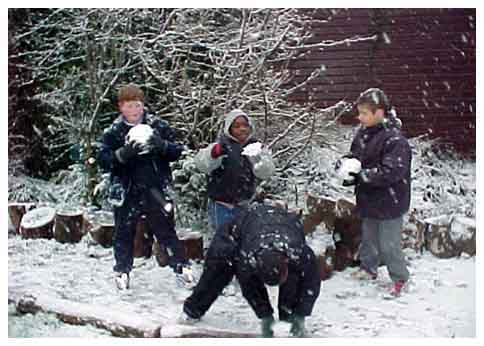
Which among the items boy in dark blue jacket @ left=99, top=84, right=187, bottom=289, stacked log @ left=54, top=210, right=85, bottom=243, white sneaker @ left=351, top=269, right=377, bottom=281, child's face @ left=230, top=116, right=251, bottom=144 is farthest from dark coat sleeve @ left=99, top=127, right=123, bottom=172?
white sneaker @ left=351, top=269, right=377, bottom=281

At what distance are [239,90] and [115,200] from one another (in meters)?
1.27

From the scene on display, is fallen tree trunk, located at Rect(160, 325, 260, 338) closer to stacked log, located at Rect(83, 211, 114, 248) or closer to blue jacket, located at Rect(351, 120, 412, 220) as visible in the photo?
blue jacket, located at Rect(351, 120, 412, 220)

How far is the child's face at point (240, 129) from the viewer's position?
3955 millimetres

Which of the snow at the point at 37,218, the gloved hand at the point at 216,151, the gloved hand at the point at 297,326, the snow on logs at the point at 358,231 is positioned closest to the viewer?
the gloved hand at the point at 297,326

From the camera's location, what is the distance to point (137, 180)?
3975 mm

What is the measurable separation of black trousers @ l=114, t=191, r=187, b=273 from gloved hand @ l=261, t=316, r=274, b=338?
75cm

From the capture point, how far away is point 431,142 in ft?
17.9

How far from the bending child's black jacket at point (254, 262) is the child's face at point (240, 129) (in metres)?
0.56

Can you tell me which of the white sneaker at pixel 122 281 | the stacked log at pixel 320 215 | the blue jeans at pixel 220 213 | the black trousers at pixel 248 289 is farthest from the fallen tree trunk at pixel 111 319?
the stacked log at pixel 320 215

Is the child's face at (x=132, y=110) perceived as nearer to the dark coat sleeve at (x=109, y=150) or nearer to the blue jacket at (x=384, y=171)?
the dark coat sleeve at (x=109, y=150)

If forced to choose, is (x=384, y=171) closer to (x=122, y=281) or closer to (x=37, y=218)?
(x=122, y=281)

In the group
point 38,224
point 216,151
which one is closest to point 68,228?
point 38,224
